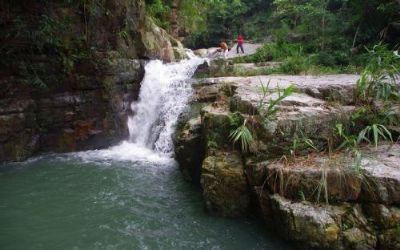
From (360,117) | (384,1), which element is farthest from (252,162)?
(384,1)

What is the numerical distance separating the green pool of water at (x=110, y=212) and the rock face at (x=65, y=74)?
1.11 metres

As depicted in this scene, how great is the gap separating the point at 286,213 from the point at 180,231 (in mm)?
1661

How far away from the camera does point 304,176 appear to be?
466 centimetres

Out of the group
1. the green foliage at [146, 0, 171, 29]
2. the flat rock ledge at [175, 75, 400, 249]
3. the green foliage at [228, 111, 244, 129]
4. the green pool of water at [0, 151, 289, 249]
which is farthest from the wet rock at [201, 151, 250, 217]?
the green foliage at [146, 0, 171, 29]

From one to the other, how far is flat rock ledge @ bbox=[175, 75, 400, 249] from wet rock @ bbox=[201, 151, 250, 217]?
15 mm

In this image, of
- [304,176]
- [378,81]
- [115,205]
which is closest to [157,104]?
[115,205]

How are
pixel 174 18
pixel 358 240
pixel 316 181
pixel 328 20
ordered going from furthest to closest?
pixel 174 18 < pixel 328 20 < pixel 316 181 < pixel 358 240

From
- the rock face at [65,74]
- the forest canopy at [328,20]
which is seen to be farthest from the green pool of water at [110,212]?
the forest canopy at [328,20]

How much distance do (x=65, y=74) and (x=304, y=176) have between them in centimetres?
680

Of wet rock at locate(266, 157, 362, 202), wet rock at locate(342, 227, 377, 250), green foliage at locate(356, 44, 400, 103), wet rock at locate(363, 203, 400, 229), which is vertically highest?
green foliage at locate(356, 44, 400, 103)

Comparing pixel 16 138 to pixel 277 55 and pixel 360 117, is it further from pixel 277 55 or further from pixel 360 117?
pixel 277 55

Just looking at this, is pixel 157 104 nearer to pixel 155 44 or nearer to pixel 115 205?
pixel 155 44

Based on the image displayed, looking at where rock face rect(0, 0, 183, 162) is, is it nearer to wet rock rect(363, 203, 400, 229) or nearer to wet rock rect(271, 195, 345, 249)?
wet rock rect(271, 195, 345, 249)

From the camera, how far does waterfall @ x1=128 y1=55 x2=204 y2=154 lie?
9.70m
